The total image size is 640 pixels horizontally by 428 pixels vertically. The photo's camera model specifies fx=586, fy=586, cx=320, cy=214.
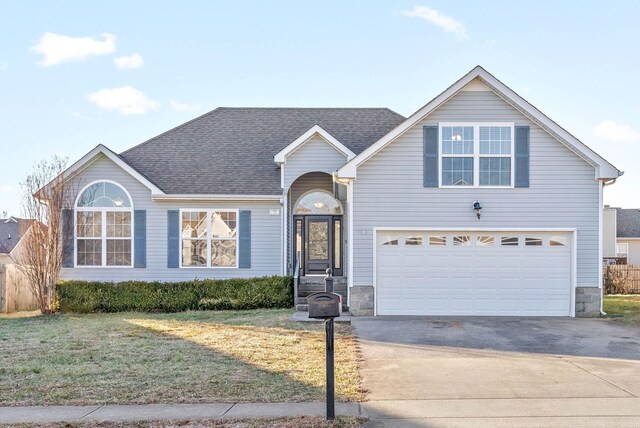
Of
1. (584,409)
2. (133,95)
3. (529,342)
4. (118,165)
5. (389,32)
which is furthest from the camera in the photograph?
(133,95)

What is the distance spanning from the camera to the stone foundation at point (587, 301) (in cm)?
1480

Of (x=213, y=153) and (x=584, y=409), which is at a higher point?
(x=213, y=153)

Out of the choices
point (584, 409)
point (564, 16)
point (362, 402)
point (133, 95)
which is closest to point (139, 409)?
point (362, 402)

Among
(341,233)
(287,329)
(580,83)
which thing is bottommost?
(287,329)

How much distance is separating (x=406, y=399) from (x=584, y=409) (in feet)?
6.46

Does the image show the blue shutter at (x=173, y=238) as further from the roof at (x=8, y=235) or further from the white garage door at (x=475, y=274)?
the roof at (x=8, y=235)

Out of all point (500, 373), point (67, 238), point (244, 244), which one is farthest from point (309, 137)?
point (500, 373)

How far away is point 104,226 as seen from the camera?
57.0 ft

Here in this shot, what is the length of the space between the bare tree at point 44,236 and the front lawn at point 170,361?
6.77 ft

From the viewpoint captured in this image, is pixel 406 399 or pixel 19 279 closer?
pixel 406 399

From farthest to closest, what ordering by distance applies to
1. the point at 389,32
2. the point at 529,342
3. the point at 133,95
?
the point at 133,95, the point at 389,32, the point at 529,342

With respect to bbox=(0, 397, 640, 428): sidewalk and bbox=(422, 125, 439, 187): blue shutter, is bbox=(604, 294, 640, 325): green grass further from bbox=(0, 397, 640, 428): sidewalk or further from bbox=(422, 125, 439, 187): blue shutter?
bbox=(0, 397, 640, 428): sidewalk

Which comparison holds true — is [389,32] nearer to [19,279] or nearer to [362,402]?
[362,402]

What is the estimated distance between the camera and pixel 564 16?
15141 millimetres
